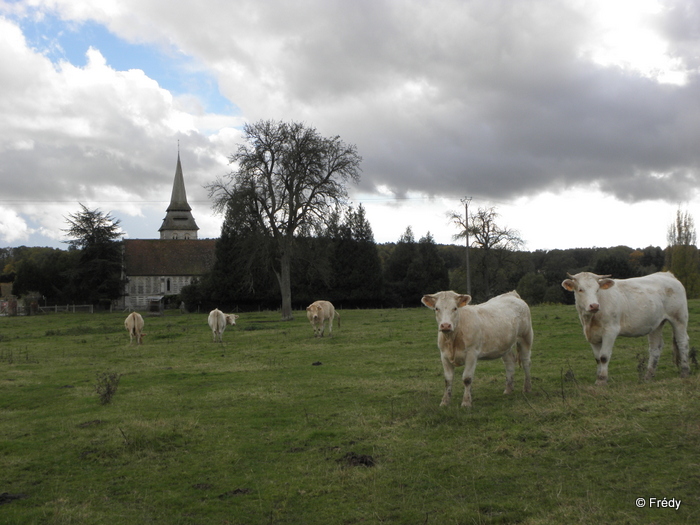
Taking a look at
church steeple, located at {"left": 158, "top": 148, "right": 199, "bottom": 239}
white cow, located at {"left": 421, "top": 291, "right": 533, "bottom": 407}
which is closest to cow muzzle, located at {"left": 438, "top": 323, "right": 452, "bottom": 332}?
white cow, located at {"left": 421, "top": 291, "right": 533, "bottom": 407}

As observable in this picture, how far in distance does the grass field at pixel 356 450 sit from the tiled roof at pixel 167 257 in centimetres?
5795

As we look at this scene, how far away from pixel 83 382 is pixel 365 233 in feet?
169

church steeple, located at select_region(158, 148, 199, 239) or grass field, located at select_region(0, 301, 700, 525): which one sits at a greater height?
church steeple, located at select_region(158, 148, 199, 239)

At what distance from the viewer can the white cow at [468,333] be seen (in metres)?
8.67

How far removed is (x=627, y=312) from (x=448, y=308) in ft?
10.4

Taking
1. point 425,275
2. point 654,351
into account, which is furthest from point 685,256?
point 654,351

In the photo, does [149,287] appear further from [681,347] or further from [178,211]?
[681,347]

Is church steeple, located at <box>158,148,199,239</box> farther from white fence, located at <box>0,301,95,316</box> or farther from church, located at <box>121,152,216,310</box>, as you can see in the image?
white fence, located at <box>0,301,95,316</box>

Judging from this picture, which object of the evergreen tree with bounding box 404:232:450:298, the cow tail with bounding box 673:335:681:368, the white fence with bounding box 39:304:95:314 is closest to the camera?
the cow tail with bounding box 673:335:681:368

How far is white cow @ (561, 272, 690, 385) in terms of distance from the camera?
9094 millimetres

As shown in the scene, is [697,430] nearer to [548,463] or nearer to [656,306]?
[548,463]

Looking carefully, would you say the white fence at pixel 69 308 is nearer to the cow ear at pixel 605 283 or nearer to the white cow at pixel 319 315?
the white cow at pixel 319 315

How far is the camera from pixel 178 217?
94562 mm

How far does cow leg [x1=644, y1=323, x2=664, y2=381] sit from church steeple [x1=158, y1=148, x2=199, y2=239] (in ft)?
291
